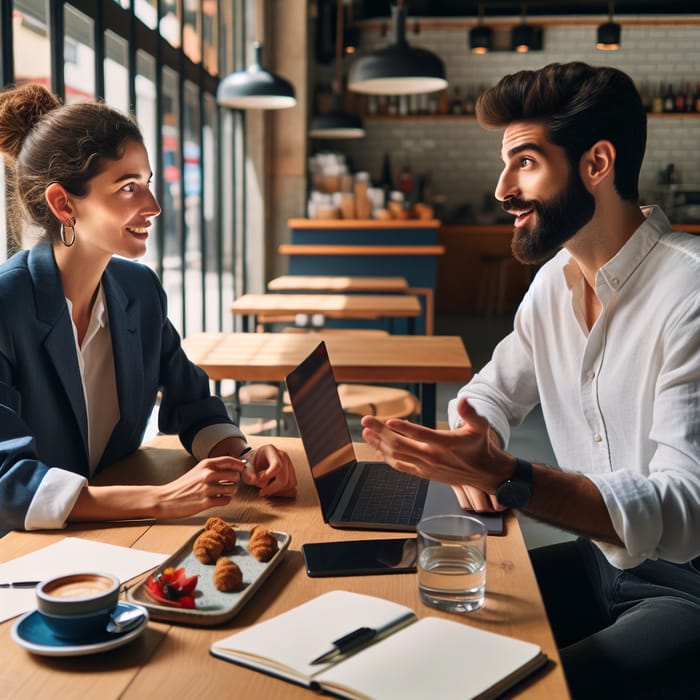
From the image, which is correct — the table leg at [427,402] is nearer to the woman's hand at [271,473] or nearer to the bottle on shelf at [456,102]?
the woman's hand at [271,473]

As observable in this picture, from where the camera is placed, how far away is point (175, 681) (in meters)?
0.94

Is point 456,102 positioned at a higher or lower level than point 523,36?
lower

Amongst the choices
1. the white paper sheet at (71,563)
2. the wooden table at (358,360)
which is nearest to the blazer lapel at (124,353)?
the white paper sheet at (71,563)

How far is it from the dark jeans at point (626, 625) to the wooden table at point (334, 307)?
3065 millimetres

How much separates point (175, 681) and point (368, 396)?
9.15 feet

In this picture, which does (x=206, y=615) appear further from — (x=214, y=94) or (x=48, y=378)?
(x=214, y=94)

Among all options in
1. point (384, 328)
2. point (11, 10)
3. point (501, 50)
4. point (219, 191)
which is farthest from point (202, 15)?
point (501, 50)

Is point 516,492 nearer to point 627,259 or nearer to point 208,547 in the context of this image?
point 208,547

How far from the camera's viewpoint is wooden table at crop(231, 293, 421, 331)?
15.6 ft

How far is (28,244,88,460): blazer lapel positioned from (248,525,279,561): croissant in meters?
0.57

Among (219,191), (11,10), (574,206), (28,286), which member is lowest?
(219,191)

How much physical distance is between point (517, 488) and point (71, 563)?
646 mm

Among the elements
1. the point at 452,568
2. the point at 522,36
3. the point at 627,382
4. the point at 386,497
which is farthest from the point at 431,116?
the point at 452,568

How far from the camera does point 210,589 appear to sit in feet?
3.78
